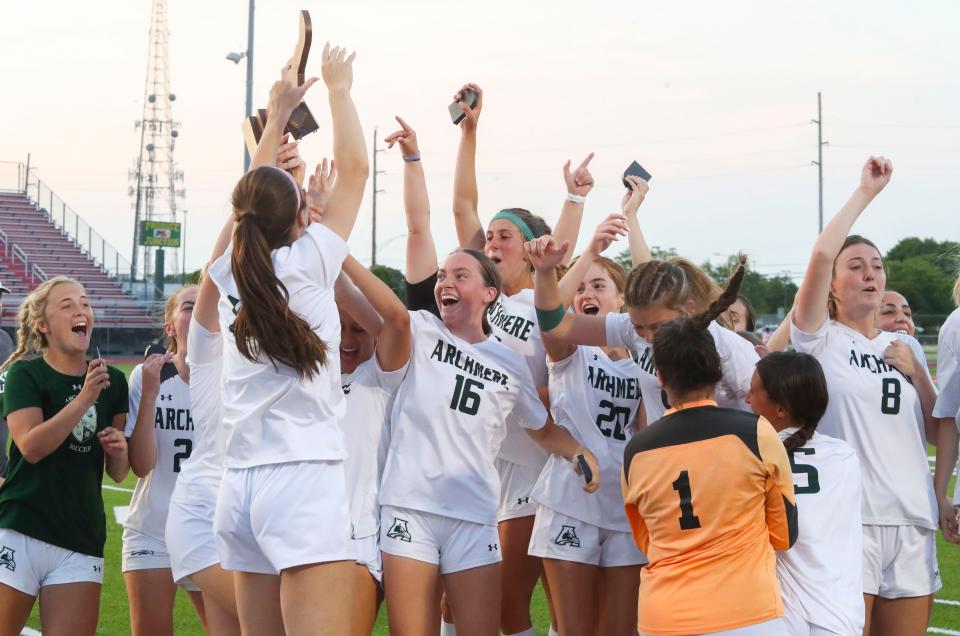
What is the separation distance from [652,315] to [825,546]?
125 centimetres

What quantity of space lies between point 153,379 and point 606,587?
2.49 meters

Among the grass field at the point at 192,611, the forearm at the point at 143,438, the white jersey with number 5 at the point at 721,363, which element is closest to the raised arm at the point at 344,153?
the white jersey with number 5 at the point at 721,363

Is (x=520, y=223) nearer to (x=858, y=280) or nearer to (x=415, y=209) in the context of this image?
(x=415, y=209)

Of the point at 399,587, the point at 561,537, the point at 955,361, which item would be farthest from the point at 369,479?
the point at 955,361

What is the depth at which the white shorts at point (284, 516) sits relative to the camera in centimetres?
371

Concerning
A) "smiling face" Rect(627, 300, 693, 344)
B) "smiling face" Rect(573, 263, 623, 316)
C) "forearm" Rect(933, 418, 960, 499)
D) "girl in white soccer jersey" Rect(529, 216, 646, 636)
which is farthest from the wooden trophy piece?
"forearm" Rect(933, 418, 960, 499)

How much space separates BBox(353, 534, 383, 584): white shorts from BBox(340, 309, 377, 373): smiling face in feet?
2.77

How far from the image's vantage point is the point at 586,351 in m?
5.58

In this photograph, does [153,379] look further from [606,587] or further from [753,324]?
[753,324]

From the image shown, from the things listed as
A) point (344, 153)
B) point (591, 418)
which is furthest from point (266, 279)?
point (591, 418)

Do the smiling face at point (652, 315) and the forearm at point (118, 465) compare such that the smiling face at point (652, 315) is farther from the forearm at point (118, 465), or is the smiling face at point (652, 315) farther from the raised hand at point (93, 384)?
the forearm at point (118, 465)

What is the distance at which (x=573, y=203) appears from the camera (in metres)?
5.85

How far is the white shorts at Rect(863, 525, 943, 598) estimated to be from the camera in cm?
492

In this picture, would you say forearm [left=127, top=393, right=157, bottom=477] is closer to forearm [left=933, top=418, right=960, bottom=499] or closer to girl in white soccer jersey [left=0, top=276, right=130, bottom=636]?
girl in white soccer jersey [left=0, top=276, right=130, bottom=636]
